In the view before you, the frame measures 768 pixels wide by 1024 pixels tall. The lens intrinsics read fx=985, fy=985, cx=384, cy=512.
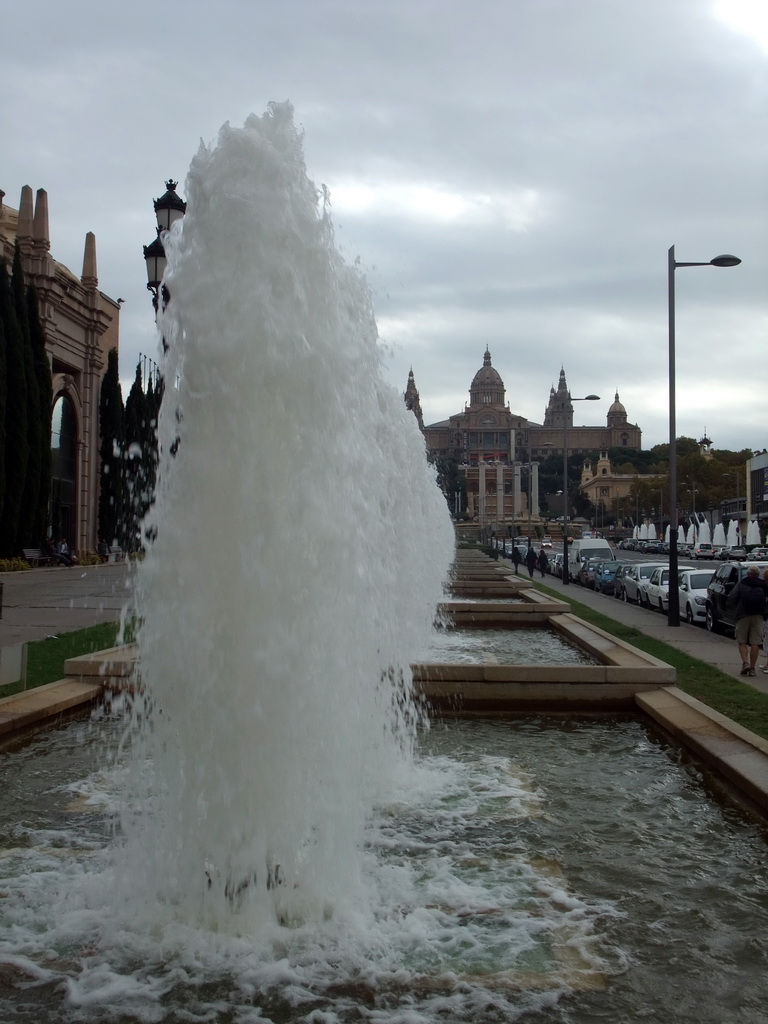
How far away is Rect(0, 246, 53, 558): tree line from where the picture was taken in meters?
33.5

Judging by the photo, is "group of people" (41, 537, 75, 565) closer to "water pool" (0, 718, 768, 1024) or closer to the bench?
the bench

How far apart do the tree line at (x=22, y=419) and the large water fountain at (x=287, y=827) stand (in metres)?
29.0

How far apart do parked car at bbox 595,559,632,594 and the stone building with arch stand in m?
21.0

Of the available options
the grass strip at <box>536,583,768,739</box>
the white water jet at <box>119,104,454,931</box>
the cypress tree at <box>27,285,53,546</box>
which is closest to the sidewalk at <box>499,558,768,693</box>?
the grass strip at <box>536,583,768,739</box>

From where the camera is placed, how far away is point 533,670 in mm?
9445

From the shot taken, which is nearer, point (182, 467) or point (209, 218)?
point (182, 467)

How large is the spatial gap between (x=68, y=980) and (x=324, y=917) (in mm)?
1124

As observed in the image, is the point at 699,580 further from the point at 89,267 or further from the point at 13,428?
the point at 89,267

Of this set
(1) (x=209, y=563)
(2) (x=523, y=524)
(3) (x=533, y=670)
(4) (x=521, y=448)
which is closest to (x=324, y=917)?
(1) (x=209, y=563)

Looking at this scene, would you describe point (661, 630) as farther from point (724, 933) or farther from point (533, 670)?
point (724, 933)

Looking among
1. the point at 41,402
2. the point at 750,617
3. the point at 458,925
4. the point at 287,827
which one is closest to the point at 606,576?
the point at 750,617

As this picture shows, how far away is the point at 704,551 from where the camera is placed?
67562mm

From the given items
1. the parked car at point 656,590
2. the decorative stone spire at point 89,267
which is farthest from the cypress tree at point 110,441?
the parked car at point 656,590

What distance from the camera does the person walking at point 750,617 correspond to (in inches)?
490
